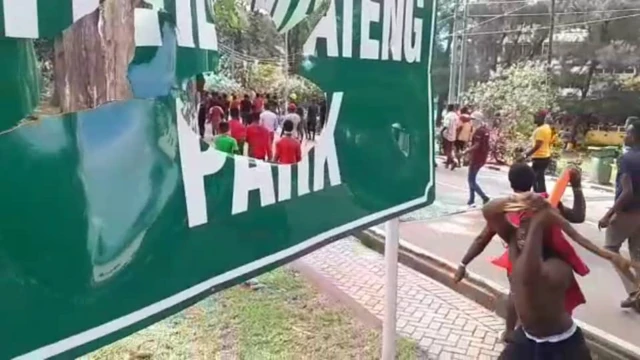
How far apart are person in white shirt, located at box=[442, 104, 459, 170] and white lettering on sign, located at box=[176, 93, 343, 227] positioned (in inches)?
426

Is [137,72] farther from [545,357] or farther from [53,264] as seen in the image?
[545,357]

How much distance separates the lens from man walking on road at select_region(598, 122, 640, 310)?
4.42 metres

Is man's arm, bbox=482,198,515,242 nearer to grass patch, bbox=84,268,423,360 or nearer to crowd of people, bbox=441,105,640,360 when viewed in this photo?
crowd of people, bbox=441,105,640,360

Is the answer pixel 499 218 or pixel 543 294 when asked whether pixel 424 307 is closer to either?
pixel 499 218

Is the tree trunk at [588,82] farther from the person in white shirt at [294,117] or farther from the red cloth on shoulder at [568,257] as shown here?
the person in white shirt at [294,117]

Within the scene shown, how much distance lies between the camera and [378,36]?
2.51 meters

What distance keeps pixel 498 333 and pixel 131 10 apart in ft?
12.1

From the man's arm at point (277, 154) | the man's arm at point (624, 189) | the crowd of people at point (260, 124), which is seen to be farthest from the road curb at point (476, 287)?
the man's arm at point (277, 154)

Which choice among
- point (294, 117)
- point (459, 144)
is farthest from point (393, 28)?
point (459, 144)

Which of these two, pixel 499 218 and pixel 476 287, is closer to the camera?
pixel 499 218

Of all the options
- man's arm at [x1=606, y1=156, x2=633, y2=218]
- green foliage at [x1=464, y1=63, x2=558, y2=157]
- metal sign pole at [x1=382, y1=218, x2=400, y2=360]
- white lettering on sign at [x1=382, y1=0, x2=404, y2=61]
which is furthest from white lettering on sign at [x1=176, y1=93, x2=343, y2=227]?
green foliage at [x1=464, y1=63, x2=558, y2=157]

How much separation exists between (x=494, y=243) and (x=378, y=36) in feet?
15.5

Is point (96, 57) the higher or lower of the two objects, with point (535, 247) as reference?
higher

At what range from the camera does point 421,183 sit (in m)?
2.95
